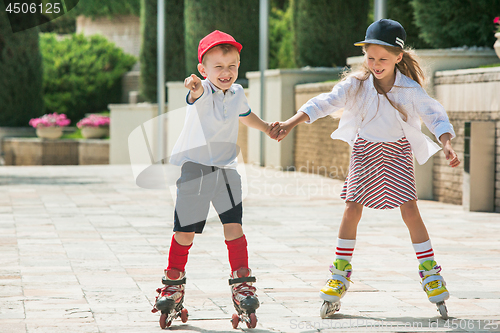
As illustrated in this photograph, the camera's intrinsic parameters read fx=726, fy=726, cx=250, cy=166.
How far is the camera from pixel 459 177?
29.8 feet

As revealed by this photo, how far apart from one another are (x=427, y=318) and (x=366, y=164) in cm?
85

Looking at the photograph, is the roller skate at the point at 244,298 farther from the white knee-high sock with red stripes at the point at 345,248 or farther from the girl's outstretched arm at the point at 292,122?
the girl's outstretched arm at the point at 292,122

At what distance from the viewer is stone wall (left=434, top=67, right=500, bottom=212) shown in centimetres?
834

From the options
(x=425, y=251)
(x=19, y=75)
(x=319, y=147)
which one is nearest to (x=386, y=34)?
(x=425, y=251)

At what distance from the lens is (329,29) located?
52.6ft

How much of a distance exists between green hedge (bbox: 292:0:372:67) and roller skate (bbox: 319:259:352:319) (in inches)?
497

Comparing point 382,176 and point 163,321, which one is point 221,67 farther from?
point 163,321

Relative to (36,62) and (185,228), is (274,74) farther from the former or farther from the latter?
(36,62)

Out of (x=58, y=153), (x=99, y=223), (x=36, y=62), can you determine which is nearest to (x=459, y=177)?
(x=99, y=223)

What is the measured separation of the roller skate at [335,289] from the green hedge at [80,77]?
29151 millimetres

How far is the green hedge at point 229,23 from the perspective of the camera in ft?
65.4

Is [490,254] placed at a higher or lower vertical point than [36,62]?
lower

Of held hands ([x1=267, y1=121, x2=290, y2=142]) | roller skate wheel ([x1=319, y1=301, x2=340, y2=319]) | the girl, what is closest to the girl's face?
the girl

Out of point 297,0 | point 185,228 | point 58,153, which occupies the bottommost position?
point 58,153
